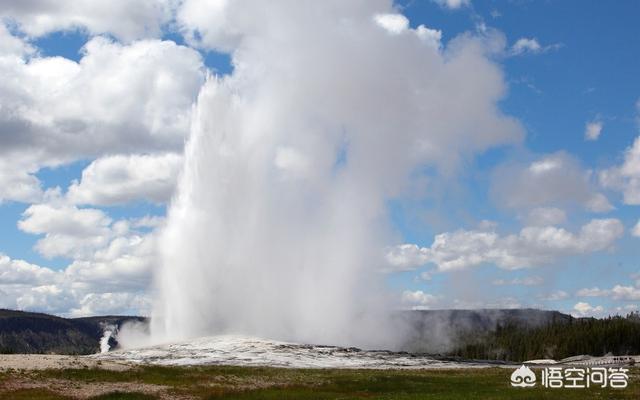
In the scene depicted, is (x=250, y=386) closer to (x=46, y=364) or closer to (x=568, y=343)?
(x=46, y=364)

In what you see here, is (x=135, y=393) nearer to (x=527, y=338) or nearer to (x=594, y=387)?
(x=594, y=387)

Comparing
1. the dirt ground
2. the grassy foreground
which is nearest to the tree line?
the grassy foreground

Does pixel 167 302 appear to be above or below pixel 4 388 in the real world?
above

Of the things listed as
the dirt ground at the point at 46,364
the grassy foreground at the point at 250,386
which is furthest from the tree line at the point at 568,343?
the dirt ground at the point at 46,364

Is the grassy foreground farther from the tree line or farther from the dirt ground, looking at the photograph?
the tree line

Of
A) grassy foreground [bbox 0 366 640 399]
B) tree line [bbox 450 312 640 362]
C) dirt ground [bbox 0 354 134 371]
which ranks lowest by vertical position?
grassy foreground [bbox 0 366 640 399]

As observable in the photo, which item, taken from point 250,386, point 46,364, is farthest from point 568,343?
point 46,364

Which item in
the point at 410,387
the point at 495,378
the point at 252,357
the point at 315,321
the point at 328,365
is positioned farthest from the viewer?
the point at 315,321

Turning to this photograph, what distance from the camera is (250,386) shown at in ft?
169

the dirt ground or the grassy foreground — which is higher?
the dirt ground

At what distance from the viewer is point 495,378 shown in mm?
61469

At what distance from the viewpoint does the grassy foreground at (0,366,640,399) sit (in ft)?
144

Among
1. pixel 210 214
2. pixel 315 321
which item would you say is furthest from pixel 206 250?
pixel 315 321

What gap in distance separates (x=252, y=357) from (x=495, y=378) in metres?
37.0
